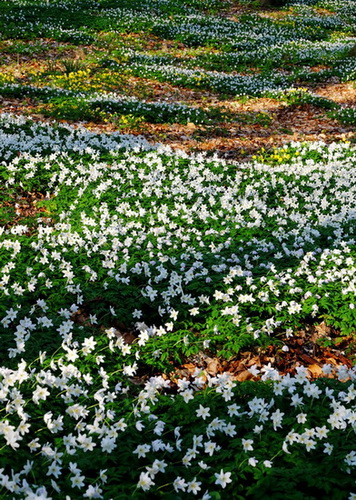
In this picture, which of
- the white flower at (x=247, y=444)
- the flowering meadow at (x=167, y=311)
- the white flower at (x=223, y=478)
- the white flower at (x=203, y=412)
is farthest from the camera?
the white flower at (x=203, y=412)

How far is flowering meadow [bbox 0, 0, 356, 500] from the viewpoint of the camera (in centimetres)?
318

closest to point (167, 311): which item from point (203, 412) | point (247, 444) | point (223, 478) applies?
point (203, 412)

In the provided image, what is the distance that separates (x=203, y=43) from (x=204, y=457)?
89.8ft

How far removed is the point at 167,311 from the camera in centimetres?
555

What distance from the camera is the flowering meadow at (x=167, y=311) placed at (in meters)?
3.18

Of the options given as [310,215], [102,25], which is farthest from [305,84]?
[310,215]

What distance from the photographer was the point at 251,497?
3086mm

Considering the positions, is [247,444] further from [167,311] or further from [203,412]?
[167,311]

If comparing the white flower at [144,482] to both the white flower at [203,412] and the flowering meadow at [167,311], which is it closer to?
the flowering meadow at [167,311]

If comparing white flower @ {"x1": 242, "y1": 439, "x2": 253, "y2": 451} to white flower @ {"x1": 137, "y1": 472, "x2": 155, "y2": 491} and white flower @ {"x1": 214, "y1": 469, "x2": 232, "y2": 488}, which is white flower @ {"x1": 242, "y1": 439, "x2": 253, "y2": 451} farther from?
white flower @ {"x1": 137, "y1": 472, "x2": 155, "y2": 491}

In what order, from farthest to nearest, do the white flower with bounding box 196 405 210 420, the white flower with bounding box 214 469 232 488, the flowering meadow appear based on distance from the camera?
the white flower with bounding box 196 405 210 420
the flowering meadow
the white flower with bounding box 214 469 232 488

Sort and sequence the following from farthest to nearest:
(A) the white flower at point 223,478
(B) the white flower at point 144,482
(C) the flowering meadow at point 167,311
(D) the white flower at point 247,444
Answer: (D) the white flower at point 247,444 < (C) the flowering meadow at point 167,311 < (A) the white flower at point 223,478 < (B) the white flower at point 144,482

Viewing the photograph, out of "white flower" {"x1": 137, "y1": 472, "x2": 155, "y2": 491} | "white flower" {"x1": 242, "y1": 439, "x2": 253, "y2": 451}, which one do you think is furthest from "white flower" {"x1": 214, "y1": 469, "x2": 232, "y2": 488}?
"white flower" {"x1": 137, "y1": 472, "x2": 155, "y2": 491}

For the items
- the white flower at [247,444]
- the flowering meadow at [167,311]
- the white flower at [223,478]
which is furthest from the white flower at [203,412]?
the white flower at [223,478]
